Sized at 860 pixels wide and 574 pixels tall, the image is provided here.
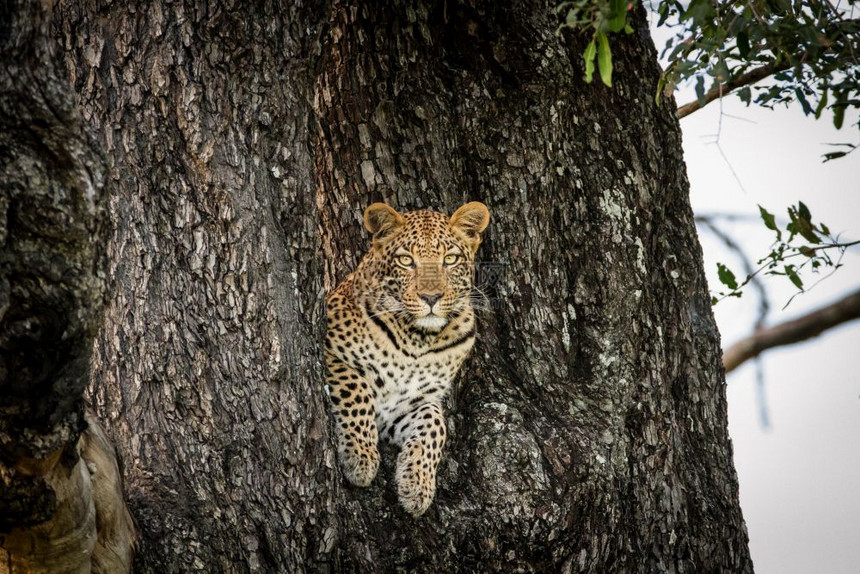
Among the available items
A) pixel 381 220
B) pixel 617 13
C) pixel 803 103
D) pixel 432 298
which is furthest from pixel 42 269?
pixel 803 103

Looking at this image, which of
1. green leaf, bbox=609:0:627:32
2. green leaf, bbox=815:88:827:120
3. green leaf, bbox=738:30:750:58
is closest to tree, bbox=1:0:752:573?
green leaf, bbox=815:88:827:120

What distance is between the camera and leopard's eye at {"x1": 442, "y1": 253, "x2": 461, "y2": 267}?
6.02m

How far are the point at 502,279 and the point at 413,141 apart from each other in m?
0.87

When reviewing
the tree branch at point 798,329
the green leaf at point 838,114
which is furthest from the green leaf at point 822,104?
the tree branch at point 798,329

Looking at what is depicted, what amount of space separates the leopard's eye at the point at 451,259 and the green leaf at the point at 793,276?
179 cm

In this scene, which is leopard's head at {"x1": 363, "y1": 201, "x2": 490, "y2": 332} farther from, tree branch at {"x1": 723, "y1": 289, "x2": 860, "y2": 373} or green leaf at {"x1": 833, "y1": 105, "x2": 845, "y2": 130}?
green leaf at {"x1": 833, "y1": 105, "x2": 845, "y2": 130}

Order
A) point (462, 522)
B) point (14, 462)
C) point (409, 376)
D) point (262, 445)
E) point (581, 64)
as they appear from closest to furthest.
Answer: point (14, 462), point (262, 445), point (462, 522), point (581, 64), point (409, 376)

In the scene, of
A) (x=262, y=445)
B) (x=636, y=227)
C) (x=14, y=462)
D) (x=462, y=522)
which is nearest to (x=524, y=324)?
(x=636, y=227)

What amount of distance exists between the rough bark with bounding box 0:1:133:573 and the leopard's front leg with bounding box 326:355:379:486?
1.84m

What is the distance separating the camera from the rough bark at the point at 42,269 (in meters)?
2.95

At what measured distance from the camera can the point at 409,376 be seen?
597cm

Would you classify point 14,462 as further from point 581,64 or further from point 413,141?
point 581,64

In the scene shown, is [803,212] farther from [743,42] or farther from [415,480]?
[415,480]

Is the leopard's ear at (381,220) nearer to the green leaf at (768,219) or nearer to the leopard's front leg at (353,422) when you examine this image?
the leopard's front leg at (353,422)
